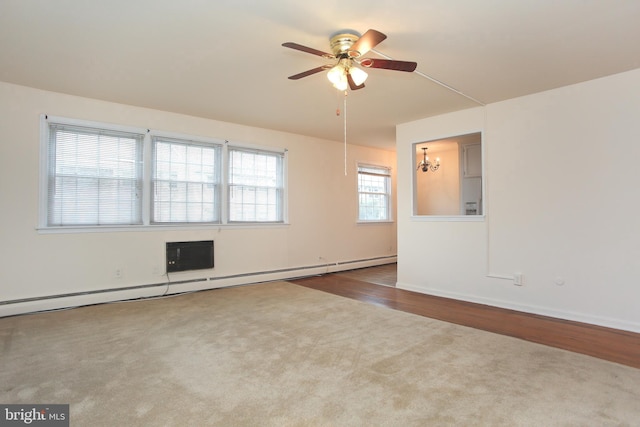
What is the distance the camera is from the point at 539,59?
3078 millimetres

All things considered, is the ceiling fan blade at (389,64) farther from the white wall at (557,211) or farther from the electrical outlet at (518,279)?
the electrical outlet at (518,279)

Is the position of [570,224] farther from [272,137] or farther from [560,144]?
[272,137]

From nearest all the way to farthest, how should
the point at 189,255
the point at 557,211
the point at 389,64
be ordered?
the point at 389,64 → the point at 557,211 → the point at 189,255

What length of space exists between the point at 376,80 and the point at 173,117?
2960 millimetres

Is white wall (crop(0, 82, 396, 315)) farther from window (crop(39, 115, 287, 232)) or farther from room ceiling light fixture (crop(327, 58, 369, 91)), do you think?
room ceiling light fixture (crop(327, 58, 369, 91))

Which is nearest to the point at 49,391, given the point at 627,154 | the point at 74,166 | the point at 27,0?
the point at 27,0

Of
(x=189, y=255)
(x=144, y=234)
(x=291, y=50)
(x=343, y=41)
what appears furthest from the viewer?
(x=189, y=255)

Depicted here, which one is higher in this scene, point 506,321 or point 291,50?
point 291,50

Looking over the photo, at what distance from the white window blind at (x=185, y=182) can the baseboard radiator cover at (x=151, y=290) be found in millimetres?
915

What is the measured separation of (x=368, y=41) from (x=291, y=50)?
2.90ft

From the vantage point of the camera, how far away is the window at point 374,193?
718cm

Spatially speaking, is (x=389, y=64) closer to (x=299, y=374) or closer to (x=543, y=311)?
(x=299, y=374)

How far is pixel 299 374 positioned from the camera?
2.36 metres

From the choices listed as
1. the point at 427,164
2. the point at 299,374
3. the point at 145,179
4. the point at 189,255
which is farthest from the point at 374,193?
the point at 299,374
